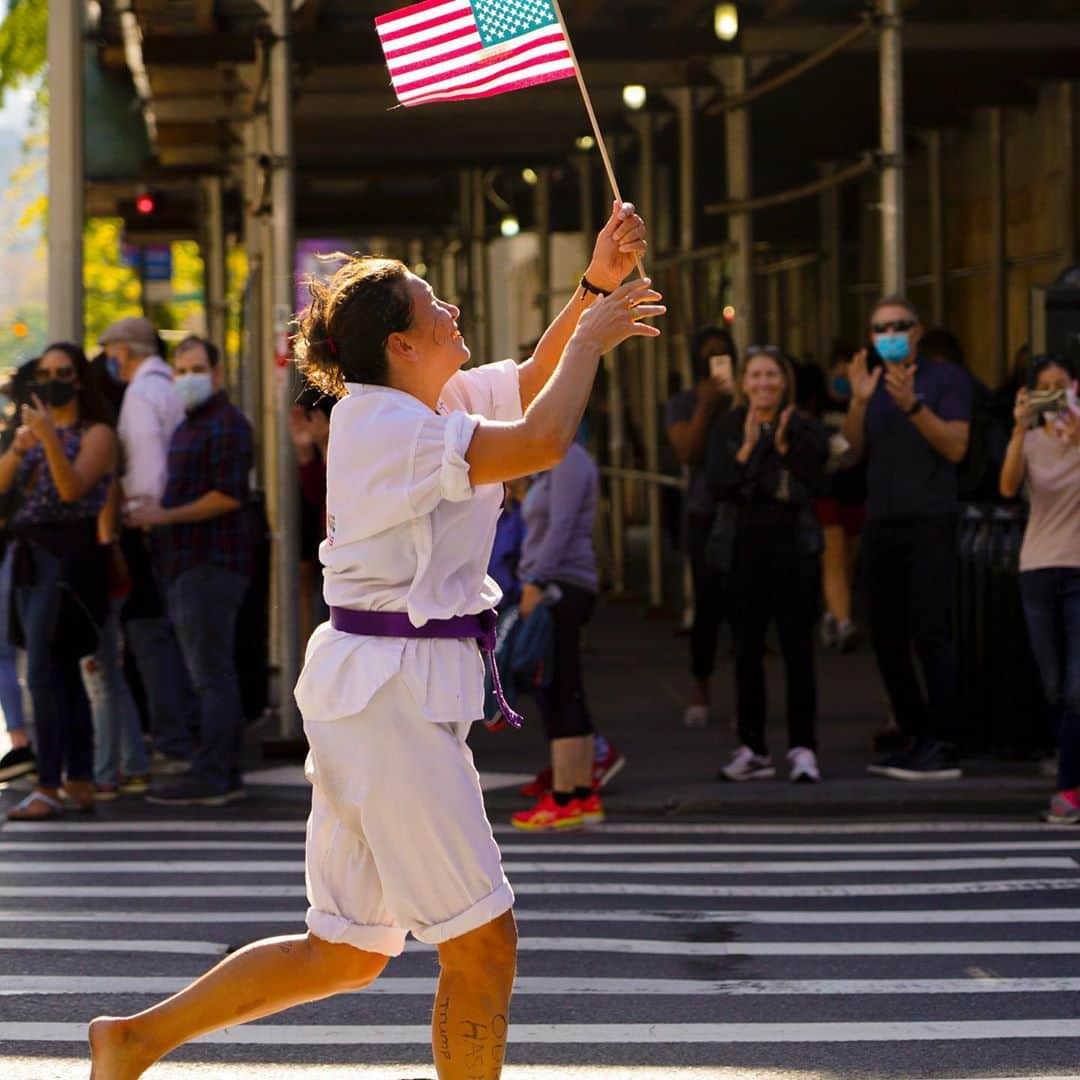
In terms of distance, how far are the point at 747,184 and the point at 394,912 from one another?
1213 centimetres

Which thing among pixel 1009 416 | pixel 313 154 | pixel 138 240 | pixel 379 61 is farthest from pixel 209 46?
pixel 138 240

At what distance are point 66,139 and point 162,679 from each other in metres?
3.76

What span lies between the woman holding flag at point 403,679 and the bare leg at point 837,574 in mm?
10929

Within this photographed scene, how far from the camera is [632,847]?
9.62 metres

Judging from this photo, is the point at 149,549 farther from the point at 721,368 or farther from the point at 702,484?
the point at 721,368

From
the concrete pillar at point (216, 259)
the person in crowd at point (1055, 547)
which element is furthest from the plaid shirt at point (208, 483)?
the concrete pillar at point (216, 259)

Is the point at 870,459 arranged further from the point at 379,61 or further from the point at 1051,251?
the point at 1051,251

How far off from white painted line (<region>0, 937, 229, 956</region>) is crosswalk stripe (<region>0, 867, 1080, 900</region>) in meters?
0.79

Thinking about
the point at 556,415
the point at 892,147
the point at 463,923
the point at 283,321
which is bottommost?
the point at 463,923

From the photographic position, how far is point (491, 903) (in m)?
4.83

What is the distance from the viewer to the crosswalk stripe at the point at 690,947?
24.4 ft

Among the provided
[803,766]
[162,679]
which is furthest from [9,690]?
[803,766]

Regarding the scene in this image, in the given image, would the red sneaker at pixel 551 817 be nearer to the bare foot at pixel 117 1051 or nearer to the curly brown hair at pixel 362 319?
the bare foot at pixel 117 1051

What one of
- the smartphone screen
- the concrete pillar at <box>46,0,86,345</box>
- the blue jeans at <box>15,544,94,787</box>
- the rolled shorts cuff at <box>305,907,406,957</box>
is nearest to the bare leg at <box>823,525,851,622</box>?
the smartphone screen
